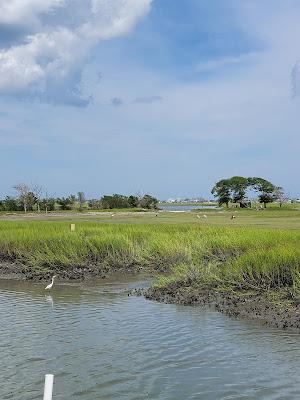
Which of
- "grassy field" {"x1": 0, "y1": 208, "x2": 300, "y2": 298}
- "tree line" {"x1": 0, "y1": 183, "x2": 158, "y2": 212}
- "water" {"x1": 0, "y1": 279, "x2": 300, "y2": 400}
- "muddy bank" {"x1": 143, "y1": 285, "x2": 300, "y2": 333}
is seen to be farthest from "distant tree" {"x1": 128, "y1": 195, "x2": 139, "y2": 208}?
"water" {"x1": 0, "y1": 279, "x2": 300, "y2": 400}

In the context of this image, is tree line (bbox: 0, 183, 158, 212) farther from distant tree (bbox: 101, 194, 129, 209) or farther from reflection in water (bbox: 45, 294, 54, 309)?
reflection in water (bbox: 45, 294, 54, 309)

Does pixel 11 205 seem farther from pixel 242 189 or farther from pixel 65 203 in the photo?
pixel 242 189

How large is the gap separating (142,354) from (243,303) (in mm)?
5202

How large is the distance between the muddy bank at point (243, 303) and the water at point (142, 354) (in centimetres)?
47

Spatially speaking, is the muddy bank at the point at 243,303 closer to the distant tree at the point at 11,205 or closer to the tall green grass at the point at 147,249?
the tall green grass at the point at 147,249

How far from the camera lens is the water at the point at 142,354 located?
812 cm

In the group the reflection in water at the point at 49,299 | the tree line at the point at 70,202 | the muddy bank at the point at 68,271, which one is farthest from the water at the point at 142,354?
the tree line at the point at 70,202

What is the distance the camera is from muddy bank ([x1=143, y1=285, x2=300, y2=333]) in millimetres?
12586

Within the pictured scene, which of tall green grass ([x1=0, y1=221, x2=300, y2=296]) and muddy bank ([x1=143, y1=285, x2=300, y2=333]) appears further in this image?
tall green grass ([x1=0, y1=221, x2=300, y2=296])

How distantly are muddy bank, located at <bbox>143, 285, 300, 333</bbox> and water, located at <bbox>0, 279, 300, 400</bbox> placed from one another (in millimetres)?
466

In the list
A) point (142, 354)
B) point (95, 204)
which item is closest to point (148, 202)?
point (95, 204)

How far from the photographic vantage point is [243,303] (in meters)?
14.3

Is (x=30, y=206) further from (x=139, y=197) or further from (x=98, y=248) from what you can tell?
(x=98, y=248)

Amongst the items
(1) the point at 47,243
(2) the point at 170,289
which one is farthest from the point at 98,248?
(2) the point at 170,289
